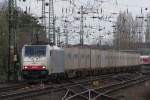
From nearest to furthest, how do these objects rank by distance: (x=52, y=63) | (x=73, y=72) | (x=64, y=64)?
1. (x=52, y=63)
2. (x=64, y=64)
3. (x=73, y=72)

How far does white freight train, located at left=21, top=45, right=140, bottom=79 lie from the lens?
31689mm

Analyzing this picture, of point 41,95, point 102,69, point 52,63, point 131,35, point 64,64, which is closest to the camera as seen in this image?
point 41,95

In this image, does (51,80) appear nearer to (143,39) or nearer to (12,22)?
(12,22)

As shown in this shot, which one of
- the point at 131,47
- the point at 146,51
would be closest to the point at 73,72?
the point at 146,51

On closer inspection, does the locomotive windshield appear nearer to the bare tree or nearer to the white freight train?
the white freight train

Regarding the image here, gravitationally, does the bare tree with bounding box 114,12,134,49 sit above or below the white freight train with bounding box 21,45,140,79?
above

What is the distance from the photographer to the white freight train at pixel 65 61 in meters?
31.7

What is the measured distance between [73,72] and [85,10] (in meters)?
5.55

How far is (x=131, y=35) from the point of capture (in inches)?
3113

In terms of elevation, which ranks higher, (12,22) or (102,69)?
(12,22)

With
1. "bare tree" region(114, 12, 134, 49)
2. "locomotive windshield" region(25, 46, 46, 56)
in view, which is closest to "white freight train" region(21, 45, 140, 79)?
"locomotive windshield" region(25, 46, 46, 56)

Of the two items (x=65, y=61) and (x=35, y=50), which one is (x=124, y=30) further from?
(x=35, y=50)

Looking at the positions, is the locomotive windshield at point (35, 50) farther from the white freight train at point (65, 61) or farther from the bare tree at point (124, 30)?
the bare tree at point (124, 30)

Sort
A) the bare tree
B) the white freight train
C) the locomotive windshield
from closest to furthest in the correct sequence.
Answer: the white freight train
the locomotive windshield
the bare tree
